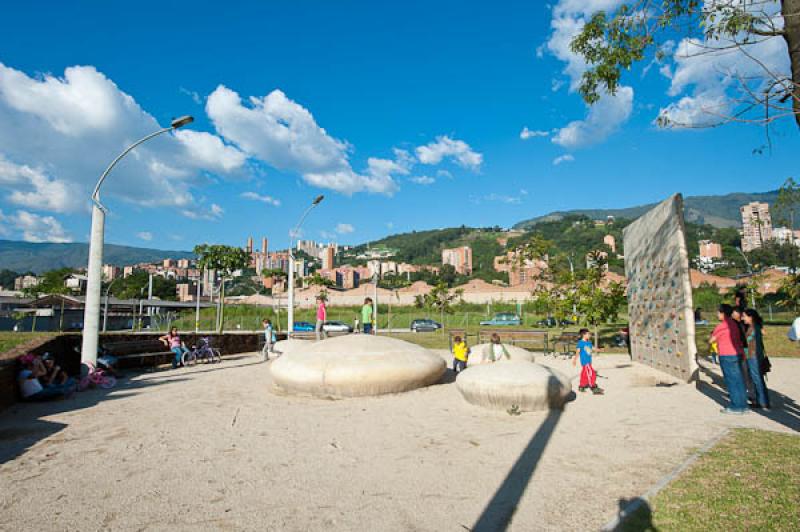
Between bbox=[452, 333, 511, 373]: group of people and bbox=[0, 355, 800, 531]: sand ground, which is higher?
bbox=[452, 333, 511, 373]: group of people

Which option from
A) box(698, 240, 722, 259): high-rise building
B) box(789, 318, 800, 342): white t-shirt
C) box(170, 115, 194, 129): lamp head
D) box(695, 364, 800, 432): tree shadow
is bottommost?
box(695, 364, 800, 432): tree shadow

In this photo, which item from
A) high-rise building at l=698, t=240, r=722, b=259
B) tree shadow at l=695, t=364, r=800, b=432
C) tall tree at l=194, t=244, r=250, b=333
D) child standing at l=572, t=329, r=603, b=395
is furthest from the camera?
high-rise building at l=698, t=240, r=722, b=259

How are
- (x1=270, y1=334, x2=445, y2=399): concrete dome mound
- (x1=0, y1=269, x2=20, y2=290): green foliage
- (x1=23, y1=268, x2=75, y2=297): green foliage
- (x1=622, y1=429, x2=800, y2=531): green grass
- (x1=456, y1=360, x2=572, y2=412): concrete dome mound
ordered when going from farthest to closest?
(x1=0, y1=269, x2=20, y2=290): green foliage → (x1=23, y1=268, x2=75, y2=297): green foliage → (x1=270, y1=334, x2=445, y2=399): concrete dome mound → (x1=456, y1=360, x2=572, y2=412): concrete dome mound → (x1=622, y1=429, x2=800, y2=531): green grass

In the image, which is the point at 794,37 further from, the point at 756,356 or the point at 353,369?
the point at 353,369

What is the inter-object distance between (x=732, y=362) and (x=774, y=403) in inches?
81.3

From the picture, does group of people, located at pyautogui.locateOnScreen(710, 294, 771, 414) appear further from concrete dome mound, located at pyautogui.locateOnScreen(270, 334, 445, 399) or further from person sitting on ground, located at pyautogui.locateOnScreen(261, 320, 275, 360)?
person sitting on ground, located at pyautogui.locateOnScreen(261, 320, 275, 360)

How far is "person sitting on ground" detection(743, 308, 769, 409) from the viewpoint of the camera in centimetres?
834

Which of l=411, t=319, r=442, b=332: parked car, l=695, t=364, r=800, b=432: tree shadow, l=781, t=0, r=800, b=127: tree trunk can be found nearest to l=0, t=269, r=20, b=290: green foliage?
l=411, t=319, r=442, b=332: parked car

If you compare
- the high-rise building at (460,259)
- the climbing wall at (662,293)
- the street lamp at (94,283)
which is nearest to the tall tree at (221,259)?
the street lamp at (94,283)

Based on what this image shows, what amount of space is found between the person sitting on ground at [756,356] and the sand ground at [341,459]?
34cm

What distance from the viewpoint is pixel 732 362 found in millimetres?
8000

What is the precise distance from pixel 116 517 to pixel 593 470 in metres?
5.13

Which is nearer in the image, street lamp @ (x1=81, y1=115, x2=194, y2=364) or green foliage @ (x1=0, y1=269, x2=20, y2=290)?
street lamp @ (x1=81, y1=115, x2=194, y2=364)

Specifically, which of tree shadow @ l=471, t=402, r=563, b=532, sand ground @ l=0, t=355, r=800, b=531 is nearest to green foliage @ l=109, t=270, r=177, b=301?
sand ground @ l=0, t=355, r=800, b=531
